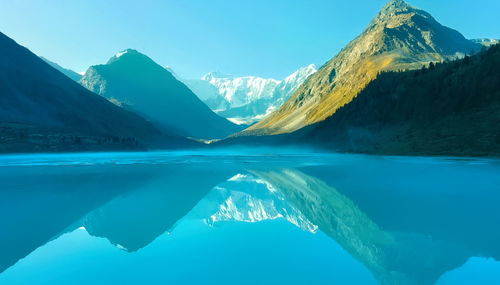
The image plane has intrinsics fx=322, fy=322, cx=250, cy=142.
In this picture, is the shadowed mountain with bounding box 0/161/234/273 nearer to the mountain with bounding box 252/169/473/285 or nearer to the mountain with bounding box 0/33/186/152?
the mountain with bounding box 252/169/473/285

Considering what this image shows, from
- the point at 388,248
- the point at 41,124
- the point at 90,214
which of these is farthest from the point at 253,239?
the point at 41,124

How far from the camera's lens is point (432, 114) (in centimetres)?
8188

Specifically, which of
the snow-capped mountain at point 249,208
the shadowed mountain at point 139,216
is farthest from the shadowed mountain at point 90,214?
the snow-capped mountain at point 249,208

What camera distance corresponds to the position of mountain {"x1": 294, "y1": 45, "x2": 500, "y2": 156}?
212 ft

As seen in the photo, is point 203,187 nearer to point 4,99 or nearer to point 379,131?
point 379,131

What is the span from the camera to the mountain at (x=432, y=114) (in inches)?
2539

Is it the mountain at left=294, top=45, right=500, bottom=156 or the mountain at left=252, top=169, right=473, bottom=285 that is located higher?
the mountain at left=294, top=45, right=500, bottom=156

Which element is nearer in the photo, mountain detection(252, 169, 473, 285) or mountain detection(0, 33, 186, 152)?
mountain detection(252, 169, 473, 285)

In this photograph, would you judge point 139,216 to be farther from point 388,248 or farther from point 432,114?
point 432,114

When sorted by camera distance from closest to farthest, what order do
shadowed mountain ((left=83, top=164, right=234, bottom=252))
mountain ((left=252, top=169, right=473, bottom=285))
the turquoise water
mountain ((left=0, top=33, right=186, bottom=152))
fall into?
1. the turquoise water
2. mountain ((left=252, top=169, right=473, bottom=285))
3. shadowed mountain ((left=83, top=164, right=234, bottom=252))
4. mountain ((left=0, top=33, right=186, bottom=152))

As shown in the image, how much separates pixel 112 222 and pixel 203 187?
10.2 m

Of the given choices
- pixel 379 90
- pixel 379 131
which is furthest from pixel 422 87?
pixel 379 90

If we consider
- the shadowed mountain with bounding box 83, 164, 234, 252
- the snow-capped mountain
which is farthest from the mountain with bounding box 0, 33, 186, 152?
the snow-capped mountain

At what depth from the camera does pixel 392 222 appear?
11727 mm
